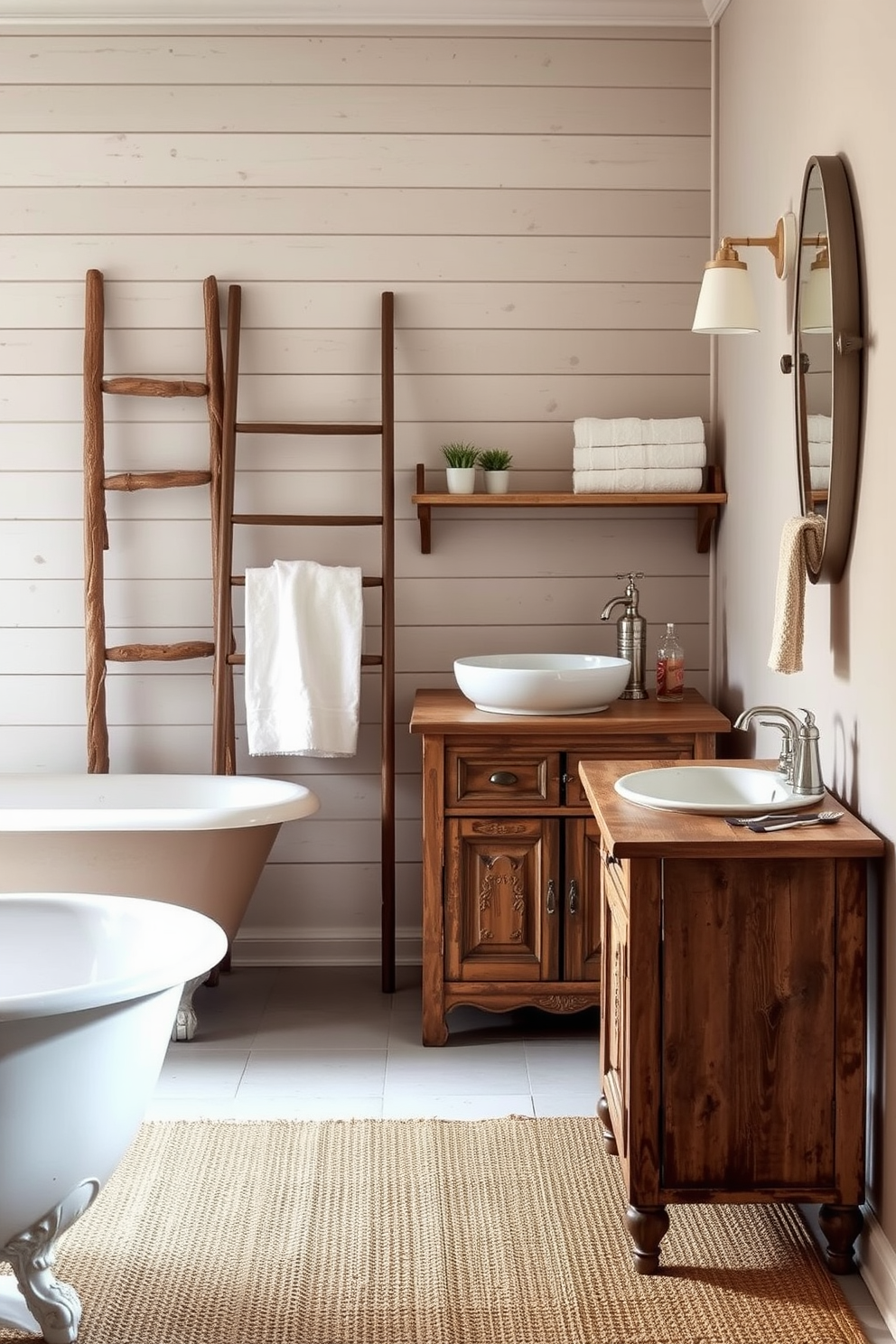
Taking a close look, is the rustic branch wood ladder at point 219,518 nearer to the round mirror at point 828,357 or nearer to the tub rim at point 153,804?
the tub rim at point 153,804

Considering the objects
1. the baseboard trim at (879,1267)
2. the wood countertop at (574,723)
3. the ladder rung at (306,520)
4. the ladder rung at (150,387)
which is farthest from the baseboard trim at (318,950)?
the baseboard trim at (879,1267)

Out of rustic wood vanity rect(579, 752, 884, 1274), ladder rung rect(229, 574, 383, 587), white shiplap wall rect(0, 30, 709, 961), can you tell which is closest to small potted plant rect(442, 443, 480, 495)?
white shiplap wall rect(0, 30, 709, 961)

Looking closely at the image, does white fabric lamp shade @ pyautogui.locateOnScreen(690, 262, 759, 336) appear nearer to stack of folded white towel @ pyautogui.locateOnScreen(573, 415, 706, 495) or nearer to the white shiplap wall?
stack of folded white towel @ pyautogui.locateOnScreen(573, 415, 706, 495)

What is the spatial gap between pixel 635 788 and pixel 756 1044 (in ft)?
1.72

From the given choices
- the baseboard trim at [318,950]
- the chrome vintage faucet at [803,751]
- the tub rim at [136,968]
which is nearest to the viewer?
the tub rim at [136,968]

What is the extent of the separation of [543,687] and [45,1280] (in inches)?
65.9

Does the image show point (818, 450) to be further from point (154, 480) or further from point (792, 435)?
point (154, 480)

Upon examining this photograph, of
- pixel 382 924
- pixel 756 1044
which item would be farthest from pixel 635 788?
pixel 382 924

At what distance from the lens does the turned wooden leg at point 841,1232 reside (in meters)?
2.15

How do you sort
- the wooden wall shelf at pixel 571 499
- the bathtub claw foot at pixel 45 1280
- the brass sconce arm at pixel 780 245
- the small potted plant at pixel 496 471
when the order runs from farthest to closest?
the small potted plant at pixel 496 471, the wooden wall shelf at pixel 571 499, the brass sconce arm at pixel 780 245, the bathtub claw foot at pixel 45 1280

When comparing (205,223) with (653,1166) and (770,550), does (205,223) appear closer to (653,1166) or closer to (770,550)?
(770,550)

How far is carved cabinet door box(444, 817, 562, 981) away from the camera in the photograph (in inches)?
124

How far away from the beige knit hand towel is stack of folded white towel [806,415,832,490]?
8 cm

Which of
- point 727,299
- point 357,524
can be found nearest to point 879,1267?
point 727,299
